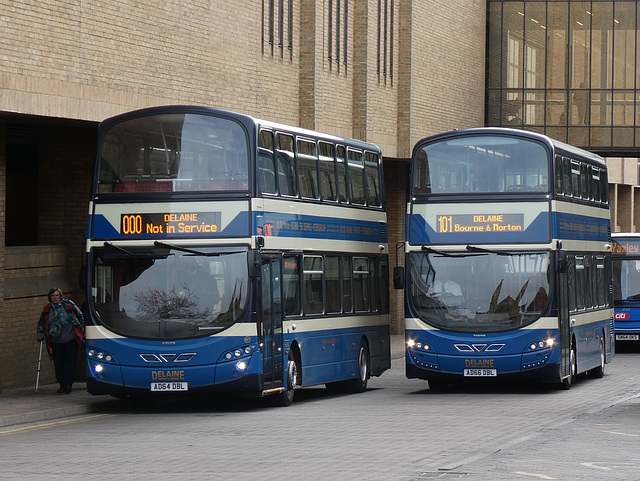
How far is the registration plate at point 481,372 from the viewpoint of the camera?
2058cm

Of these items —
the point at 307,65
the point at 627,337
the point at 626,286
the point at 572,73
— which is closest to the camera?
the point at 307,65

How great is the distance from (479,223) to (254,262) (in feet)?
14.8

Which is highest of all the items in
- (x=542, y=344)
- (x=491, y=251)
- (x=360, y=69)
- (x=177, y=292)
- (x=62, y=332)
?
(x=360, y=69)

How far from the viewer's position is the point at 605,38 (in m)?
44.4

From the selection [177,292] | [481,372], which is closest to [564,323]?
[481,372]

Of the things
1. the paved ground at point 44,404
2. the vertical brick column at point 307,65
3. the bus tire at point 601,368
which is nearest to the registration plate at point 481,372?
the paved ground at point 44,404

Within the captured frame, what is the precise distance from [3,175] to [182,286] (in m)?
4.77

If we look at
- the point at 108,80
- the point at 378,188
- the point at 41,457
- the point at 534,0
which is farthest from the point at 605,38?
the point at 41,457

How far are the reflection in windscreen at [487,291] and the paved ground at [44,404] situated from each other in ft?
16.9

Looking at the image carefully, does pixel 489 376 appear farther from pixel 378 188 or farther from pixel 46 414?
pixel 46 414

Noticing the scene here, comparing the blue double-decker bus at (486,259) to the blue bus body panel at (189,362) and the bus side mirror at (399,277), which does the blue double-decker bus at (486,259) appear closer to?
the bus side mirror at (399,277)

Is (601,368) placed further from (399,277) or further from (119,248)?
(119,248)

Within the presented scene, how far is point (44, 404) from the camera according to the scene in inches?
750

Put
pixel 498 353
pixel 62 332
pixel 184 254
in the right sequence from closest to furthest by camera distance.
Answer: pixel 184 254 < pixel 498 353 < pixel 62 332
